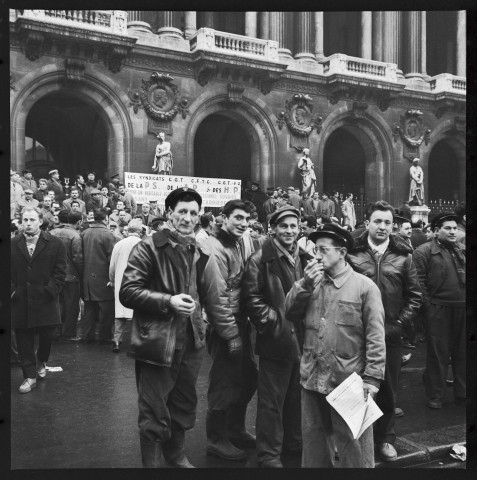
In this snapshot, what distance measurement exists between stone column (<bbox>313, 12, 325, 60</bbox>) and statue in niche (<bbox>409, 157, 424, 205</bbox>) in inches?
228

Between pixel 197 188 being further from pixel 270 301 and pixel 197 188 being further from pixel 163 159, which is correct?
pixel 270 301

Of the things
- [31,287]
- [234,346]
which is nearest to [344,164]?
[31,287]

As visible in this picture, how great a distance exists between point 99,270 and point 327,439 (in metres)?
5.71

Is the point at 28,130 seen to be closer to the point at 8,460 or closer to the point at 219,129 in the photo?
the point at 219,129

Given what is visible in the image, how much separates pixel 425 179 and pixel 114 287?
18980 mm

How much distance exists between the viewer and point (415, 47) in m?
23.7

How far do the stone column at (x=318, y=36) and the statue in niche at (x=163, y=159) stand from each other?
8.08 meters

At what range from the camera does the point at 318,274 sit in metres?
3.89

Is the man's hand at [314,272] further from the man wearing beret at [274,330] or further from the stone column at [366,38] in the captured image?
the stone column at [366,38]

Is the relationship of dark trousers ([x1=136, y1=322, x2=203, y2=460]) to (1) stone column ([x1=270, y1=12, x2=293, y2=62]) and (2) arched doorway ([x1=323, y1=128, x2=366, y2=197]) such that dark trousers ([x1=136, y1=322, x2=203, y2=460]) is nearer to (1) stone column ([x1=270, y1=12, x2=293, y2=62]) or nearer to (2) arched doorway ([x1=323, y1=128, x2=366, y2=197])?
(1) stone column ([x1=270, y1=12, x2=293, y2=62])

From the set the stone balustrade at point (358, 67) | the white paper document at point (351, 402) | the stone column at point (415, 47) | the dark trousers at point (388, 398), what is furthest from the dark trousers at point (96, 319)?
the stone column at point (415, 47)

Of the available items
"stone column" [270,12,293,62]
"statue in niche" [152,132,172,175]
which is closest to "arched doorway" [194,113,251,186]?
"stone column" [270,12,293,62]

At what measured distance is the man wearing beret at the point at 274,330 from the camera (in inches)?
175

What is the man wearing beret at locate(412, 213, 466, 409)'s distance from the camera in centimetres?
623
